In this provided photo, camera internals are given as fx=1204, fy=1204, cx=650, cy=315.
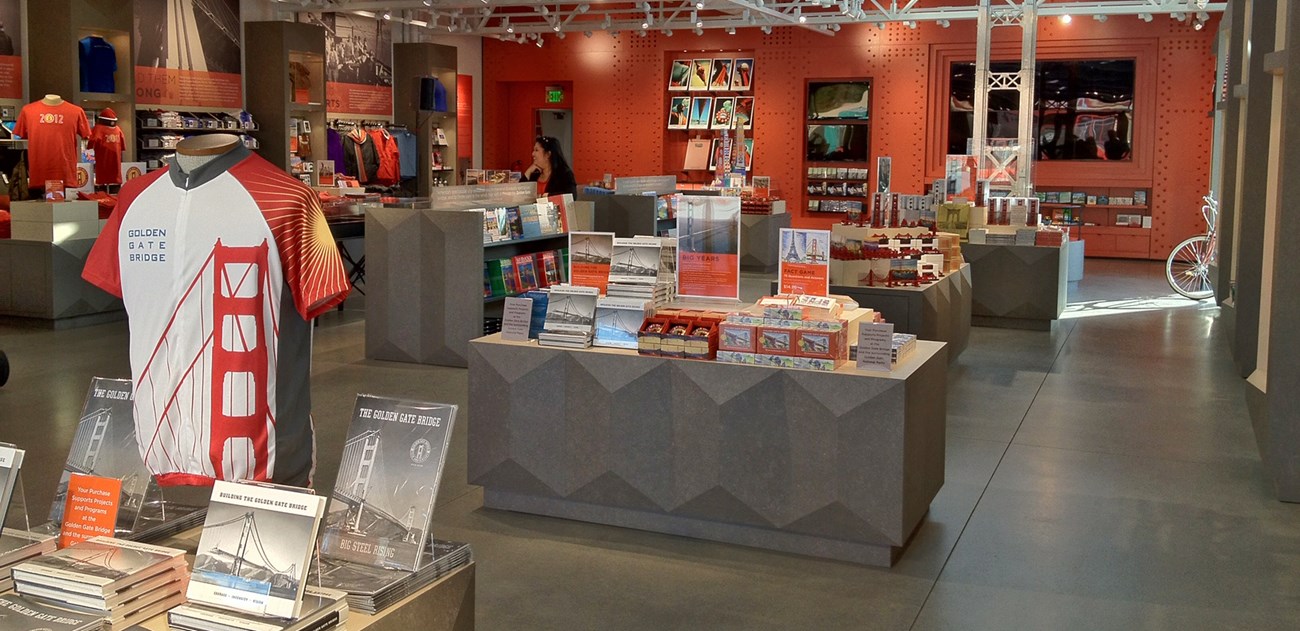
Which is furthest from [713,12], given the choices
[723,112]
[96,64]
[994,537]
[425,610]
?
[425,610]

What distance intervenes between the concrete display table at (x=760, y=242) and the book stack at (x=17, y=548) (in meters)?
12.0

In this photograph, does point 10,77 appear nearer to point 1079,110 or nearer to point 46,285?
point 46,285

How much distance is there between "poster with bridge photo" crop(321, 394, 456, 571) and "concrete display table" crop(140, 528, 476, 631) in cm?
8

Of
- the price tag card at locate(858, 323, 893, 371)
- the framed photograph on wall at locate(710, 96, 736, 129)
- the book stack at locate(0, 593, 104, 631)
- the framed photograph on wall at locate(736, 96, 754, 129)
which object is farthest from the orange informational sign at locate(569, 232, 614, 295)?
the framed photograph on wall at locate(736, 96, 754, 129)

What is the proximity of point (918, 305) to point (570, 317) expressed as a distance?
339cm

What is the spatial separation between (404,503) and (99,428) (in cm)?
88

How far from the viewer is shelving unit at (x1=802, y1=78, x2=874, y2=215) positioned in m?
18.0

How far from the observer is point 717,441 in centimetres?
439

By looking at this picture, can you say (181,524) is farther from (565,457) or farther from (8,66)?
(8,66)

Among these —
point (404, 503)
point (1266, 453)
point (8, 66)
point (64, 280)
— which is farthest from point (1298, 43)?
point (8, 66)

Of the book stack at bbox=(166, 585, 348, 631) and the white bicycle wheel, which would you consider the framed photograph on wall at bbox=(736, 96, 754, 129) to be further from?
the book stack at bbox=(166, 585, 348, 631)

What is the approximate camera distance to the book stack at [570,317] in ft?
15.3

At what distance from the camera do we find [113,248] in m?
2.88

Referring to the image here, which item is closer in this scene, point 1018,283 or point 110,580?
point 110,580
